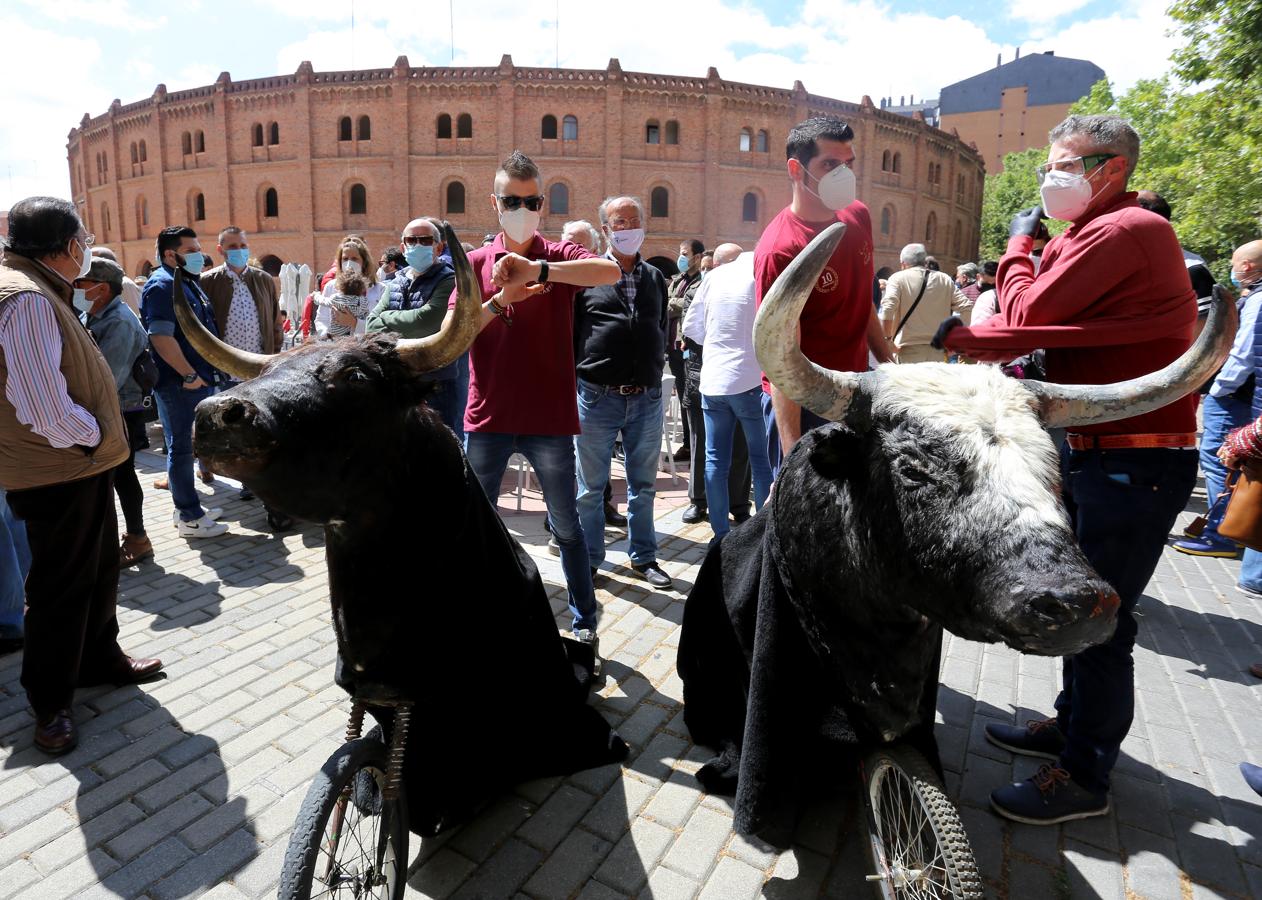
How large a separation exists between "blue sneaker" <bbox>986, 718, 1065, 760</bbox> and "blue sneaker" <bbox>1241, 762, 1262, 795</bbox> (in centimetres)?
71

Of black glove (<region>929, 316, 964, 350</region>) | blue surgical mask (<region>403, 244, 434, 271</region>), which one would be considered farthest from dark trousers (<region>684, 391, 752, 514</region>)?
black glove (<region>929, 316, 964, 350</region>)

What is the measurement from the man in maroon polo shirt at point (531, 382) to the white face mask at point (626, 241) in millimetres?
1213

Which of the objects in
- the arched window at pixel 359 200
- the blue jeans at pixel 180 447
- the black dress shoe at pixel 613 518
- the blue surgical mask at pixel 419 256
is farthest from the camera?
the arched window at pixel 359 200

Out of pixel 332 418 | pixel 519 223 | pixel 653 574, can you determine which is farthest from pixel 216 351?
pixel 653 574

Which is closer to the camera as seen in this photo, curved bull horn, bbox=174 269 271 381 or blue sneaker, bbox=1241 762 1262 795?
curved bull horn, bbox=174 269 271 381

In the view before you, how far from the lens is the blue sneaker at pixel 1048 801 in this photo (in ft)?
Result: 9.30

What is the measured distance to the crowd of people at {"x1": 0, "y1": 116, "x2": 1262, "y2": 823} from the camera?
105 inches

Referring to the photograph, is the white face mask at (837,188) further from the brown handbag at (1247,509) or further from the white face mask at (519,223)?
the brown handbag at (1247,509)

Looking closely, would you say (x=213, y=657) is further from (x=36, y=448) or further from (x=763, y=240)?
(x=763, y=240)

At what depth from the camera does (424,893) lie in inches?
99.2

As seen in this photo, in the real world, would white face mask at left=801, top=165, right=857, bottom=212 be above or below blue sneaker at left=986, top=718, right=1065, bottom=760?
above

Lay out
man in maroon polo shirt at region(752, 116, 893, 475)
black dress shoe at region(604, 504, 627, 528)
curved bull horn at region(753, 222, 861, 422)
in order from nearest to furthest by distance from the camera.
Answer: curved bull horn at region(753, 222, 861, 422) < man in maroon polo shirt at region(752, 116, 893, 475) < black dress shoe at region(604, 504, 627, 528)

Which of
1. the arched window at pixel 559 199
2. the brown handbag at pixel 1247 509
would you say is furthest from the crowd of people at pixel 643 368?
the arched window at pixel 559 199

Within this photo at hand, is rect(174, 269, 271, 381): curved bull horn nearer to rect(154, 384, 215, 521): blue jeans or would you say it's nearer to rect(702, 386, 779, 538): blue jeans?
rect(702, 386, 779, 538): blue jeans
